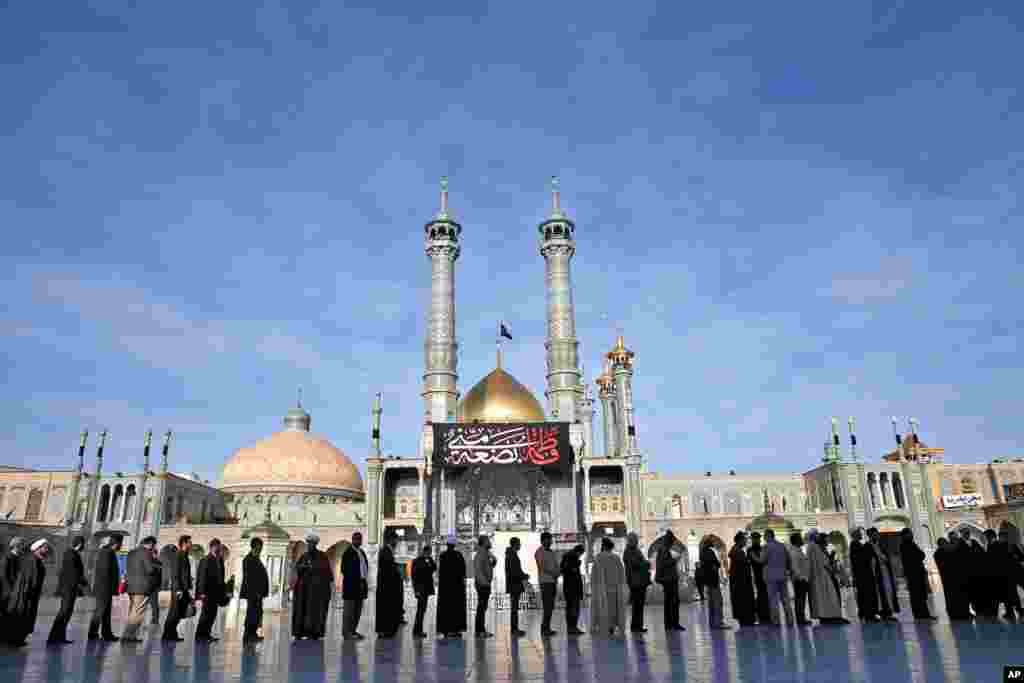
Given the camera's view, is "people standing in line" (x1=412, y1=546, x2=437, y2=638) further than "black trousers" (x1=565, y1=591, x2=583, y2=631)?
Yes

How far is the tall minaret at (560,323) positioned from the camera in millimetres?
41438

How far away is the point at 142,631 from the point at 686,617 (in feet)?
27.8

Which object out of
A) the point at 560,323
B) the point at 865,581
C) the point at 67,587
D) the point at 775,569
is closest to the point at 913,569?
the point at 865,581

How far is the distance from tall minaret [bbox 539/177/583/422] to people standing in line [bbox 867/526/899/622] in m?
30.7

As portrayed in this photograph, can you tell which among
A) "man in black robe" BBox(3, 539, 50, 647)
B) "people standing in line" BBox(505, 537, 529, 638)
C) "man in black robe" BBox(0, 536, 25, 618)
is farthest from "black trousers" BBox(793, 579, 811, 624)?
"man in black robe" BBox(0, 536, 25, 618)

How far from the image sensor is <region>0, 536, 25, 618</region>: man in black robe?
313 inches

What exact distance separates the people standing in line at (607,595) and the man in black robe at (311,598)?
10.9 ft

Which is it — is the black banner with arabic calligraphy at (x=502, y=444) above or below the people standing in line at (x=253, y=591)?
above

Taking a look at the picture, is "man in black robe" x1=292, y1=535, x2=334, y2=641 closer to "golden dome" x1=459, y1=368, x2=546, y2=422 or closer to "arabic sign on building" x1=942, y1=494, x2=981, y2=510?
"golden dome" x1=459, y1=368, x2=546, y2=422

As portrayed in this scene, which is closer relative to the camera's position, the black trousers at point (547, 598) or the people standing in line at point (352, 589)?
the people standing in line at point (352, 589)

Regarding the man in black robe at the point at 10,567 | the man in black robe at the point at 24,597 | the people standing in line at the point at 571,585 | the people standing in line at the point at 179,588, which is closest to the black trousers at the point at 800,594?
the people standing in line at the point at 571,585

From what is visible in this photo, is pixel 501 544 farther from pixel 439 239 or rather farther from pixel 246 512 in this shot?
pixel 246 512

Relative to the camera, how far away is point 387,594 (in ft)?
31.1

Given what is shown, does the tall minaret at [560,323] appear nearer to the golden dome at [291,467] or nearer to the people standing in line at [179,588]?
the golden dome at [291,467]
